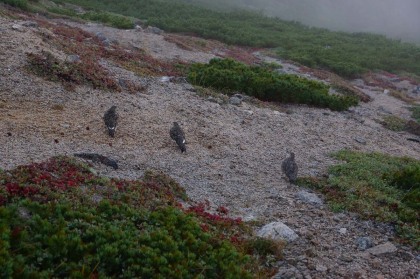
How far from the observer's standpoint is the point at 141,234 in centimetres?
684

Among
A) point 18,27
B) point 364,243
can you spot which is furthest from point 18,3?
point 364,243

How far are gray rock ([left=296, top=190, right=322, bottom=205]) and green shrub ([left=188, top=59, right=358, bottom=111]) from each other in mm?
9611

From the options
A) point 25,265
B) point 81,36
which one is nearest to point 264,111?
point 81,36

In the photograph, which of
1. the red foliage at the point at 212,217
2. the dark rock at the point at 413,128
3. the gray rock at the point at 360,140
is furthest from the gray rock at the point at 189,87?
the dark rock at the point at 413,128

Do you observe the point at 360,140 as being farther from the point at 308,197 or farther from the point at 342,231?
the point at 342,231

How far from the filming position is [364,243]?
28.7 feet

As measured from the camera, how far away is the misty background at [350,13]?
82.6 m

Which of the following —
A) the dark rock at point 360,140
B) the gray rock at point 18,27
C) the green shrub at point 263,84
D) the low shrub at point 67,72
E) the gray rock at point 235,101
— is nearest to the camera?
the low shrub at point 67,72

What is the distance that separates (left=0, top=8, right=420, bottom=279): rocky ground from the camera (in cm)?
859

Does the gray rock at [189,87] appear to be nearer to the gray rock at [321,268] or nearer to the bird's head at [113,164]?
the bird's head at [113,164]

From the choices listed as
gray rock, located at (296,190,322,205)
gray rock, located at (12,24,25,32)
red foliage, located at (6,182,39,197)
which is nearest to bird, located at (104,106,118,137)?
gray rock, located at (296,190,322,205)

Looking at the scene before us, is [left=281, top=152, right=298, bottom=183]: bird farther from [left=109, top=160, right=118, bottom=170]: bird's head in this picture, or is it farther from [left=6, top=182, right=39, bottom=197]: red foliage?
[left=6, top=182, right=39, bottom=197]: red foliage

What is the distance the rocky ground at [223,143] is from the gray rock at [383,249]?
0.02 meters

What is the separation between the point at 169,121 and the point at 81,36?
1041 centimetres
